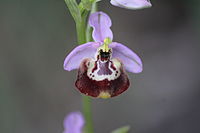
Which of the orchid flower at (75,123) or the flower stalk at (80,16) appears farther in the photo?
the orchid flower at (75,123)

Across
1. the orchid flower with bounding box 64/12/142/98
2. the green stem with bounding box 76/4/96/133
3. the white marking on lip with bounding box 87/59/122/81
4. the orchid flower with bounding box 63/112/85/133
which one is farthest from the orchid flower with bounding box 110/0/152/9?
the orchid flower with bounding box 63/112/85/133

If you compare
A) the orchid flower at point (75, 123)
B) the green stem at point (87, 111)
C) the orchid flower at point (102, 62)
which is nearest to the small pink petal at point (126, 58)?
the orchid flower at point (102, 62)

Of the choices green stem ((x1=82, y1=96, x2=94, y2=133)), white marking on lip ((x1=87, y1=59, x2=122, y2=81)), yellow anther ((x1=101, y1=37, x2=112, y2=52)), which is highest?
yellow anther ((x1=101, y1=37, x2=112, y2=52))

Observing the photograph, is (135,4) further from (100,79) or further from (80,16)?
(100,79)

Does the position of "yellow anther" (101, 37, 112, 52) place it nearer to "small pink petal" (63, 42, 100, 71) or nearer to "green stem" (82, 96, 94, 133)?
"small pink petal" (63, 42, 100, 71)

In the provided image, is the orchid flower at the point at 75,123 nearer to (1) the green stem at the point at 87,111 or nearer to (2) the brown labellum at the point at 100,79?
(1) the green stem at the point at 87,111

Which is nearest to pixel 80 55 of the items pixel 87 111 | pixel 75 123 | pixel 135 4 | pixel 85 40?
pixel 85 40

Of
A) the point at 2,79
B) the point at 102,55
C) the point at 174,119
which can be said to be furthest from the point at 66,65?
the point at 174,119
